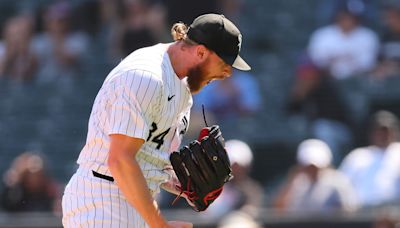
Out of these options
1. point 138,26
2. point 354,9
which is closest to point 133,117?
point 354,9

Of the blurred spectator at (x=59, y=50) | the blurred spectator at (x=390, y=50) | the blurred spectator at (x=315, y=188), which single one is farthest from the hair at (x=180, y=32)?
the blurred spectator at (x=59, y=50)

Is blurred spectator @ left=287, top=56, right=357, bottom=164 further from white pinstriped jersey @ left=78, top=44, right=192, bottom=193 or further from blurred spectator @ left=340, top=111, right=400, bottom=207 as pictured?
white pinstriped jersey @ left=78, top=44, right=192, bottom=193

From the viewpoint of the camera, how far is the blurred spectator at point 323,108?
35.9 ft

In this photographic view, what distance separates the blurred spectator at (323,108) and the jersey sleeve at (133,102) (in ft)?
21.6

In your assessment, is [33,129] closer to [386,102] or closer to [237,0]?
[237,0]

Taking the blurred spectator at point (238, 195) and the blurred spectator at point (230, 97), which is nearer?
the blurred spectator at point (238, 195)

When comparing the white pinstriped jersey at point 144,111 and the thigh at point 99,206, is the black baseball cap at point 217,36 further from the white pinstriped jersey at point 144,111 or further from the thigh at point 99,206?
the thigh at point 99,206

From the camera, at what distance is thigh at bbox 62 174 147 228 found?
4527 millimetres

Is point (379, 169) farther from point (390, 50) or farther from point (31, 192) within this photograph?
point (31, 192)

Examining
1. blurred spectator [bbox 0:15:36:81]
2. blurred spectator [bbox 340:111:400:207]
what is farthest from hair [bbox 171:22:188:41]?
blurred spectator [bbox 0:15:36:81]

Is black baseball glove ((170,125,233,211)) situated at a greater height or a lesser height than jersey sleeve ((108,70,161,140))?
lesser

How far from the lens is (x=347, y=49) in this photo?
11398mm

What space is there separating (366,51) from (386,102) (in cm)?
61

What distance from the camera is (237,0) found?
13289 mm
